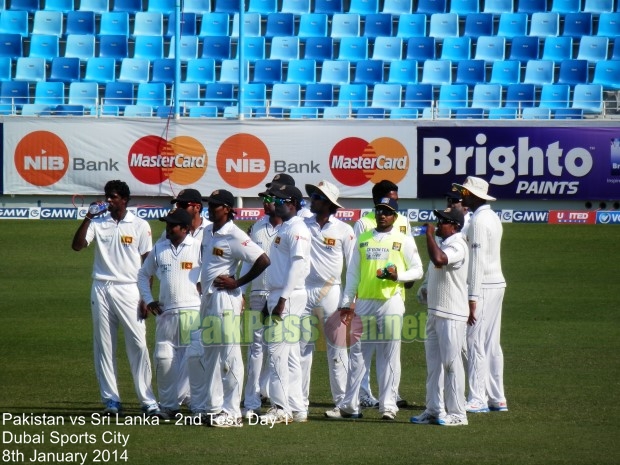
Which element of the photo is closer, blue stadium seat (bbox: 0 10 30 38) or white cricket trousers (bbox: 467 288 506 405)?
white cricket trousers (bbox: 467 288 506 405)

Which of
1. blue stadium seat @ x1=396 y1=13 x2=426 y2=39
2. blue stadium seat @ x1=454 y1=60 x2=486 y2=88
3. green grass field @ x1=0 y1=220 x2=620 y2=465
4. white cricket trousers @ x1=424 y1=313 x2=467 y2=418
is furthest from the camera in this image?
blue stadium seat @ x1=396 y1=13 x2=426 y2=39

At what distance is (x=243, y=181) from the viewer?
1157 inches

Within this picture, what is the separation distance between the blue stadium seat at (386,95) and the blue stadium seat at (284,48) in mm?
3482

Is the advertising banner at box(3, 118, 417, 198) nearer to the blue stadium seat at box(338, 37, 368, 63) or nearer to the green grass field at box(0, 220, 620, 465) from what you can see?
the green grass field at box(0, 220, 620, 465)

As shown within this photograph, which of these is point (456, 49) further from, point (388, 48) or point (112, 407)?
point (112, 407)

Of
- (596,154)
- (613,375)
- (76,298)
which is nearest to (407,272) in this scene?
(613,375)

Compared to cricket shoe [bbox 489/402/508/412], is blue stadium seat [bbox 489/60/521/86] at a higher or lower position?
higher

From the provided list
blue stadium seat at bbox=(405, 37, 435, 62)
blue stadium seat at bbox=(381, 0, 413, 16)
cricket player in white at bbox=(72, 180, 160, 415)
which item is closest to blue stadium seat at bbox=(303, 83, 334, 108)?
blue stadium seat at bbox=(405, 37, 435, 62)

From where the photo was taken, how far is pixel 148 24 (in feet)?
124

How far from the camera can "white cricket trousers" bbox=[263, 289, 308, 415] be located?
11.2m

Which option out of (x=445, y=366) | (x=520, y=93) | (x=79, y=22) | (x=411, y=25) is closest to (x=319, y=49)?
(x=411, y=25)

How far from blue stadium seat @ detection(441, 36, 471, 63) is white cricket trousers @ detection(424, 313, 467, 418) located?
26.3m

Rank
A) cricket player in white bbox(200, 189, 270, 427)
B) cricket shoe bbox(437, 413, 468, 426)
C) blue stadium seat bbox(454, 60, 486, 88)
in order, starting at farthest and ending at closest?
1. blue stadium seat bbox(454, 60, 486, 88)
2. cricket shoe bbox(437, 413, 468, 426)
3. cricket player in white bbox(200, 189, 270, 427)

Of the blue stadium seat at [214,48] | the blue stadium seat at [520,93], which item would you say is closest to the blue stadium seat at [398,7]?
the blue stadium seat at [520,93]
